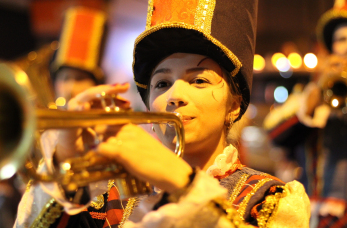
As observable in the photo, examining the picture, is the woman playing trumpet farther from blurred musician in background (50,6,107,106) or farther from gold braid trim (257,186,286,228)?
blurred musician in background (50,6,107,106)

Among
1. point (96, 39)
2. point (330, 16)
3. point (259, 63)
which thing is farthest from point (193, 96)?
point (259, 63)

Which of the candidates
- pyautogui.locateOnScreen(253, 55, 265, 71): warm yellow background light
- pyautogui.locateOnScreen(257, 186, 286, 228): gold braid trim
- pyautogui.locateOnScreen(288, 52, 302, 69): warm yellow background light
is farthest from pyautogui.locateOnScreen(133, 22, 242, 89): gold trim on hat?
pyautogui.locateOnScreen(253, 55, 265, 71): warm yellow background light

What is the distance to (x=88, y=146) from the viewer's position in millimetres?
1346

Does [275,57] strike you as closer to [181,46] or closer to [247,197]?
[181,46]

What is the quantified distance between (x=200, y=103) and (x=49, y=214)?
74 centimetres

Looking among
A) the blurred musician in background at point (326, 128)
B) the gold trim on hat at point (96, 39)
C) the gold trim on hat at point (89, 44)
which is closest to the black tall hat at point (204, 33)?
the blurred musician in background at point (326, 128)

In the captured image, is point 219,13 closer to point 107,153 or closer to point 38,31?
point 107,153

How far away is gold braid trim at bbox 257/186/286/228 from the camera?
143cm

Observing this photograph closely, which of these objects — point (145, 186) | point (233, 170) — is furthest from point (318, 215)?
point (145, 186)

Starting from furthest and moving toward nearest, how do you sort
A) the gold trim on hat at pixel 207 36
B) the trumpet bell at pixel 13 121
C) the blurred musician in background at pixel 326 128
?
the blurred musician in background at pixel 326 128 → the gold trim on hat at pixel 207 36 → the trumpet bell at pixel 13 121

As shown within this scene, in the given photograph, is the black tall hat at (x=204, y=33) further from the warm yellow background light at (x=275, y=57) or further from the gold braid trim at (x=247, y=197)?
the warm yellow background light at (x=275, y=57)

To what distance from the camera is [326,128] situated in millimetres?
3545

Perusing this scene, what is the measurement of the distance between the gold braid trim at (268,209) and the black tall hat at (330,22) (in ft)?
8.70

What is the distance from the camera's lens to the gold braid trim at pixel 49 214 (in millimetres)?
1544
